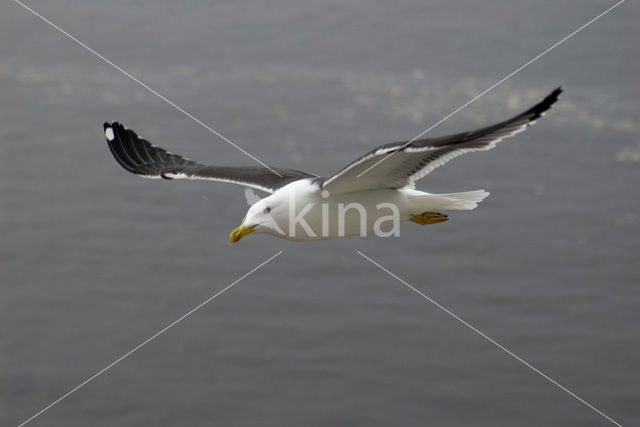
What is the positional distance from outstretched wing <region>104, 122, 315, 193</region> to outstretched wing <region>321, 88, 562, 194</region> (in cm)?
102

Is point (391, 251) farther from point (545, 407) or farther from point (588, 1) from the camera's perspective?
point (588, 1)

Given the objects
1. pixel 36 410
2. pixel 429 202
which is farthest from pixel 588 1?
pixel 429 202

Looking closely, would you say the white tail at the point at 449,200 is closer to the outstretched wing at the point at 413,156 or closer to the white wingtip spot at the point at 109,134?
the outstretched wing at the point at 413,156

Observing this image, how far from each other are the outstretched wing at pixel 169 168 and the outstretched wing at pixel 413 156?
1020mm

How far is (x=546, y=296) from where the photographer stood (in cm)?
1677

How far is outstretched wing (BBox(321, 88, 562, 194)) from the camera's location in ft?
18.6

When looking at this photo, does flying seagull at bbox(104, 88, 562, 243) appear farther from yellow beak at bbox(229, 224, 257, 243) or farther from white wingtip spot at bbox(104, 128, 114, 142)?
white wingtip spot at bbox(104, 128, 114, 142)

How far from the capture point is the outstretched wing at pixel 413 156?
5.68 m

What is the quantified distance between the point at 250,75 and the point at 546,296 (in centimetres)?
787

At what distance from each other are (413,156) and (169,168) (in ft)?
9.24
